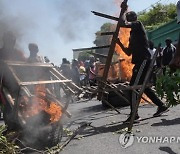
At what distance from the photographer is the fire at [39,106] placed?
15.5 ft

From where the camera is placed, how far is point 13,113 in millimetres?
4387

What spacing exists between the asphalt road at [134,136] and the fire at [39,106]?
0.53 m

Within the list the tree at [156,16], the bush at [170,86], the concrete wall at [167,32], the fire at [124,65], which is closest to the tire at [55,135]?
the bush at [170,86]

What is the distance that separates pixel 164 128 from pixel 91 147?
1433 millimetres

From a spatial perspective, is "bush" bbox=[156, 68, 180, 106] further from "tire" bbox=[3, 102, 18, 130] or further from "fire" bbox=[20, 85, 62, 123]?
"tire" bbox=[3, 102, 18, 130]

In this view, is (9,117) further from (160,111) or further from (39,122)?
(160,111)

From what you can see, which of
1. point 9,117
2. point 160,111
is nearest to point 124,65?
point 160,111

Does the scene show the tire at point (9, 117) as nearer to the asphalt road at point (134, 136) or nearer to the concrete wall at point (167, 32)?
the asphalt road at point (134, 136)

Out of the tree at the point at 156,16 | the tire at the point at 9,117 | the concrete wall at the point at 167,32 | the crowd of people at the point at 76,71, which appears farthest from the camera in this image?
the tree at the point at 156,16

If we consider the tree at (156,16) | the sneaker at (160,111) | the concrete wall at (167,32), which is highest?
the tree at (156,16)

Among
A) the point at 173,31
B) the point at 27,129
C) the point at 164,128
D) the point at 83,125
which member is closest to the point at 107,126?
the point at 83,125

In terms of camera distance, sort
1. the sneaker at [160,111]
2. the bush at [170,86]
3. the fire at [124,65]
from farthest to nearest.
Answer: the fire at [124,65] → the sneaker at [160,111] → the bush at [170,86]

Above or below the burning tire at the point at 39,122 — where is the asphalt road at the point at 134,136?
below

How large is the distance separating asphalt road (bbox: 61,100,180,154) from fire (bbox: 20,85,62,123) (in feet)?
1.73
